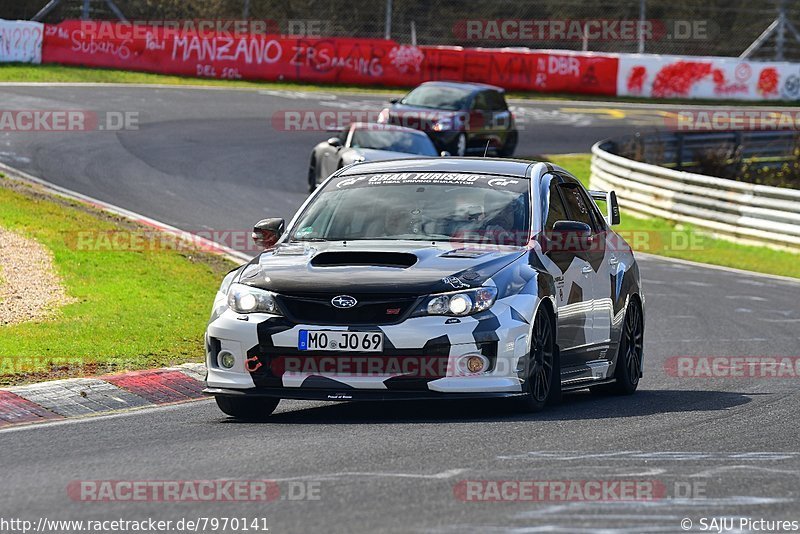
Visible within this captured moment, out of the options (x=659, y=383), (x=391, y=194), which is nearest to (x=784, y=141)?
(x=659, y=383)

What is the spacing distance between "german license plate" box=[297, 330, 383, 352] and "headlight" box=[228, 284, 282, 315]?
10.9 inches

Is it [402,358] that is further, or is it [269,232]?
[269,232]

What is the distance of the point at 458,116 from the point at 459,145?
67cm

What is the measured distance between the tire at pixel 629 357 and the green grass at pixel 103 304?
3233 millimetres

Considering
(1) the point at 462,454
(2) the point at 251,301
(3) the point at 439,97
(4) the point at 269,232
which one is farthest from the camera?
(3) the point at 439,97

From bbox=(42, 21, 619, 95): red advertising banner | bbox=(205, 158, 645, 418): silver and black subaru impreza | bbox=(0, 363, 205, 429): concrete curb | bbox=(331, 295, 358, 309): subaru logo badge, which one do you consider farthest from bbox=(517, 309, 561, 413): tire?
bbox=(42, 21, 619, 95): red advertising banner

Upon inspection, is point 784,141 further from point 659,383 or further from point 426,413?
point 426,413

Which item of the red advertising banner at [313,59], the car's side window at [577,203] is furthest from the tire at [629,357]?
the red advertising banner at [313,59]

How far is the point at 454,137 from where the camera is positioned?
30.7 metres

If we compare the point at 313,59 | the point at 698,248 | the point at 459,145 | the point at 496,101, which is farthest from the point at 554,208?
the point at 313,59

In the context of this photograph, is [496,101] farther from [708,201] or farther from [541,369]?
[541,369]

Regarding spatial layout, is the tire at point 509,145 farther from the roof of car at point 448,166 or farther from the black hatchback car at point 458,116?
the roof of car at point 448,166

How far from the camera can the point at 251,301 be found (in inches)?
345

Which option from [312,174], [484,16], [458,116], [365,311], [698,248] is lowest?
[698,248]
